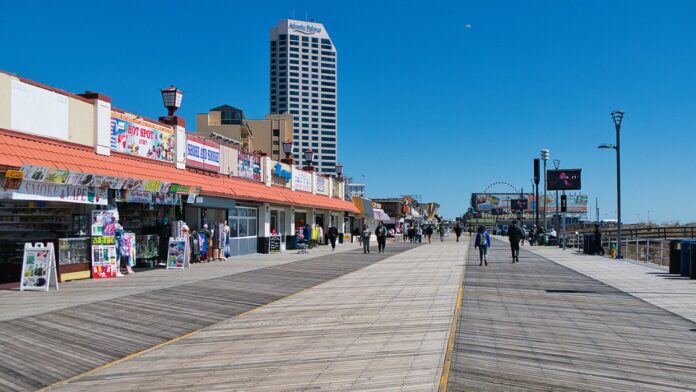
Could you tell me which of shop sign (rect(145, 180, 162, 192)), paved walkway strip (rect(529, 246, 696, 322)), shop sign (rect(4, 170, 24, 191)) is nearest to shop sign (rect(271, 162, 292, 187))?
shop sign (rect(145, 180, 162, 192))

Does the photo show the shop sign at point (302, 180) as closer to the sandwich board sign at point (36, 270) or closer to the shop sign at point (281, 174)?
the shop sign at point (281, 174)

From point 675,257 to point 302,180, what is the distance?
86.9ft

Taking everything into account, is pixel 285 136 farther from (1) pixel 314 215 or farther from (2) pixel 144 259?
(2) pixel 144 259

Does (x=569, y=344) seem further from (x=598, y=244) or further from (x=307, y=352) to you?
(x=598, y=244)

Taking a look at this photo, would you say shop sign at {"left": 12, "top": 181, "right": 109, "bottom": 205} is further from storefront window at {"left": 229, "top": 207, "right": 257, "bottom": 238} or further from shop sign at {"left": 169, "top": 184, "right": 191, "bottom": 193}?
storefront window at {"left": 229, "top": 207, "right": 257, "bottom": 238}

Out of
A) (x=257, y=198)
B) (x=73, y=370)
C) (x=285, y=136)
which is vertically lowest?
(x=73, y=370)

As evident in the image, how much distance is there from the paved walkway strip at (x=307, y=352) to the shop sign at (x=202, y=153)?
45.1 feet

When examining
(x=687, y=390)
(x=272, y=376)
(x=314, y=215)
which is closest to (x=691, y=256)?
(x=687, y=390)

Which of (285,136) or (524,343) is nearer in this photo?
(524,343)

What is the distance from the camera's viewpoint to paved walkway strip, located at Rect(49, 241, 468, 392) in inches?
276

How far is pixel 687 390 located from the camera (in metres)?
6.76

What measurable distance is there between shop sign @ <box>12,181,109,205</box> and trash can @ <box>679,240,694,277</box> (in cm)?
1672

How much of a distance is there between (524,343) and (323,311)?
4.29 m

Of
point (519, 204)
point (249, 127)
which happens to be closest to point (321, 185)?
point (519, 204)
